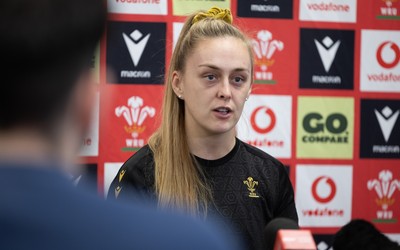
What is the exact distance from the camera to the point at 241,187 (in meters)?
1.72

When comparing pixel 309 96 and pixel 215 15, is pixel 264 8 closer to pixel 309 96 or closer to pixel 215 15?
pixel 309 96

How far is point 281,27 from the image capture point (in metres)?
2.97

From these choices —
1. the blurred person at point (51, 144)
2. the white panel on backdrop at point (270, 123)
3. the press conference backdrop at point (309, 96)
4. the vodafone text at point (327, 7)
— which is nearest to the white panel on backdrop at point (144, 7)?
the press conference backdrop at point (309, 96)

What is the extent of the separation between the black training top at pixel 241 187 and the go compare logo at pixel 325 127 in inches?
47.3

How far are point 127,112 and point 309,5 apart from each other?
0.91 metres

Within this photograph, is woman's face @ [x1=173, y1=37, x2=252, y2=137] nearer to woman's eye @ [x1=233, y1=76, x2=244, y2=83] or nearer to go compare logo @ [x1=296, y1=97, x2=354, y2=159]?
woman's eye @ [x1=233, y1=76, x2=244, y2=83]

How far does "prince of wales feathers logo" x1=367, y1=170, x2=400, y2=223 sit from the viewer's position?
3037 millimetres

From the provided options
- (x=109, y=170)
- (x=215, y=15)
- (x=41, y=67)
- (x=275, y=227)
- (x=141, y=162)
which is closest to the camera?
(x=41, y=67)

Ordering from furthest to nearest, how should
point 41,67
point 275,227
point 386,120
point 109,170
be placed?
point 386,120, point 109,170, point 275,227, point 41,67

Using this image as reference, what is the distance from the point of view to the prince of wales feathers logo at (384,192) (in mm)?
3037

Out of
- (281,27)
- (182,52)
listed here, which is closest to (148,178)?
(182,52)

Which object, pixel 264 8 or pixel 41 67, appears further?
pixel 264 8

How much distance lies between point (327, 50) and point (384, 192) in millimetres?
671

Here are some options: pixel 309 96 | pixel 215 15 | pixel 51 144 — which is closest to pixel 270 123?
pixel 309 96
